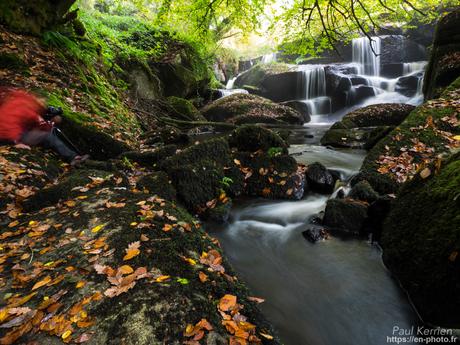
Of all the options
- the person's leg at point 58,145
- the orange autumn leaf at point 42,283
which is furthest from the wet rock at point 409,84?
the orange autumn leaf at point 42,283

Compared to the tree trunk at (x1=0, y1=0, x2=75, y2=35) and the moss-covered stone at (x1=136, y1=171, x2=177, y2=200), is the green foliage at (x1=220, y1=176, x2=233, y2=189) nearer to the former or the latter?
the moss-covered stone at (x1=136, y1=171, x2=177, y2=200)

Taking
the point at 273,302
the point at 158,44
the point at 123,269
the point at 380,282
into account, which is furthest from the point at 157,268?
the point at 158,44

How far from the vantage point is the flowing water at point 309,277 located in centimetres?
316

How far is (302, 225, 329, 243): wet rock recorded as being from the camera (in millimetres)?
4680

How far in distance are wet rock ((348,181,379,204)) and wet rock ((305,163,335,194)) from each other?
3.79ft

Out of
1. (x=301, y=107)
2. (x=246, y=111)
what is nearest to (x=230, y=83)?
(x=301, y=107)

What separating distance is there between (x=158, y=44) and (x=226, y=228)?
13812 mm

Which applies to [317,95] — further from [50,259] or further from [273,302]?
[50,259]

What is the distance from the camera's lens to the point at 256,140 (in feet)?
22.6

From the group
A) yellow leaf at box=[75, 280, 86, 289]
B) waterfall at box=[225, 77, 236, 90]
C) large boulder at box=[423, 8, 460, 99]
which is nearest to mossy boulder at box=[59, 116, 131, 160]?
yellow leaf at box=[75, 280, 86, 289]

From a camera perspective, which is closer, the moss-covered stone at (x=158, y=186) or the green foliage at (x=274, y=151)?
the moss-covered stone at (x=158, y=186)

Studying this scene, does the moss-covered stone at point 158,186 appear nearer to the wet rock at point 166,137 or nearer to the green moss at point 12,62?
the wet rock at point 166,137

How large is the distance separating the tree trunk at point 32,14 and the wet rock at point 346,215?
881 centimetres

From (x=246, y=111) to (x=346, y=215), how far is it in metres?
11.8
